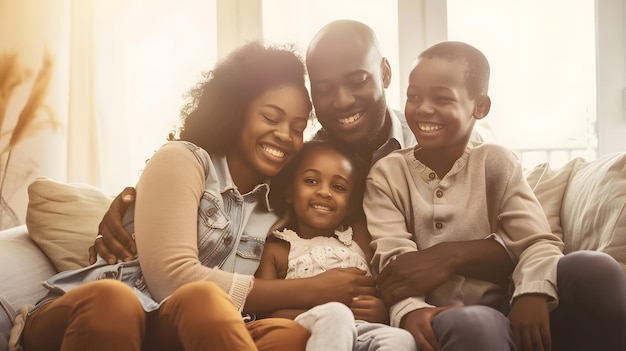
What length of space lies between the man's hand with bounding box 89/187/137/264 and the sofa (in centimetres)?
19

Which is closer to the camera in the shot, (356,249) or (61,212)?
(356,249)

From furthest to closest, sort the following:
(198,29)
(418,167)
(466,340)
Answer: (198,29), (418,167), (466,340)

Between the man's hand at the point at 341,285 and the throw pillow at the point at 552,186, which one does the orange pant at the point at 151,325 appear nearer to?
the man's hand at the point at 341,285

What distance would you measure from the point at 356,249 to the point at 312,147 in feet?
0.98

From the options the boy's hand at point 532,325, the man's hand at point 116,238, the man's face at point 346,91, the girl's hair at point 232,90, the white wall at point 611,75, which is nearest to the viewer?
the boy's hand at point 532,325

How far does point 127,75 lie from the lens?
2.90 meters

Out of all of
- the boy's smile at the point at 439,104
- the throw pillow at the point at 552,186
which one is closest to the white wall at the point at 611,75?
the throw pillow at the point at 552,186

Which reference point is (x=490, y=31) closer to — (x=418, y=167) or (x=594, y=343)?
(x=418, y=167)

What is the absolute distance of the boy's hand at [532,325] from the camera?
134 centimetres

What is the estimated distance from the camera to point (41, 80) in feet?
8.98

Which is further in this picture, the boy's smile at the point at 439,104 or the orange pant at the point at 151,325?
the boy's smile at the point at 439,104

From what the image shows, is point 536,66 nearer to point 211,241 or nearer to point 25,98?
point 211,241

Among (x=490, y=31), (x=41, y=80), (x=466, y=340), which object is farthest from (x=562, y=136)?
(x=41, y=80)

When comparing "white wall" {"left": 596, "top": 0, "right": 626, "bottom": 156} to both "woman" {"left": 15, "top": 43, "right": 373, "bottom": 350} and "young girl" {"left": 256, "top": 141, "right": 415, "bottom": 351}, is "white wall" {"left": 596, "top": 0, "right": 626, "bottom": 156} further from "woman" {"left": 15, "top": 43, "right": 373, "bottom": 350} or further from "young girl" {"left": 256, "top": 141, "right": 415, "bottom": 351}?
"woman" {"left": 15, "top": 43, "right": 373, "bottom": 350}
